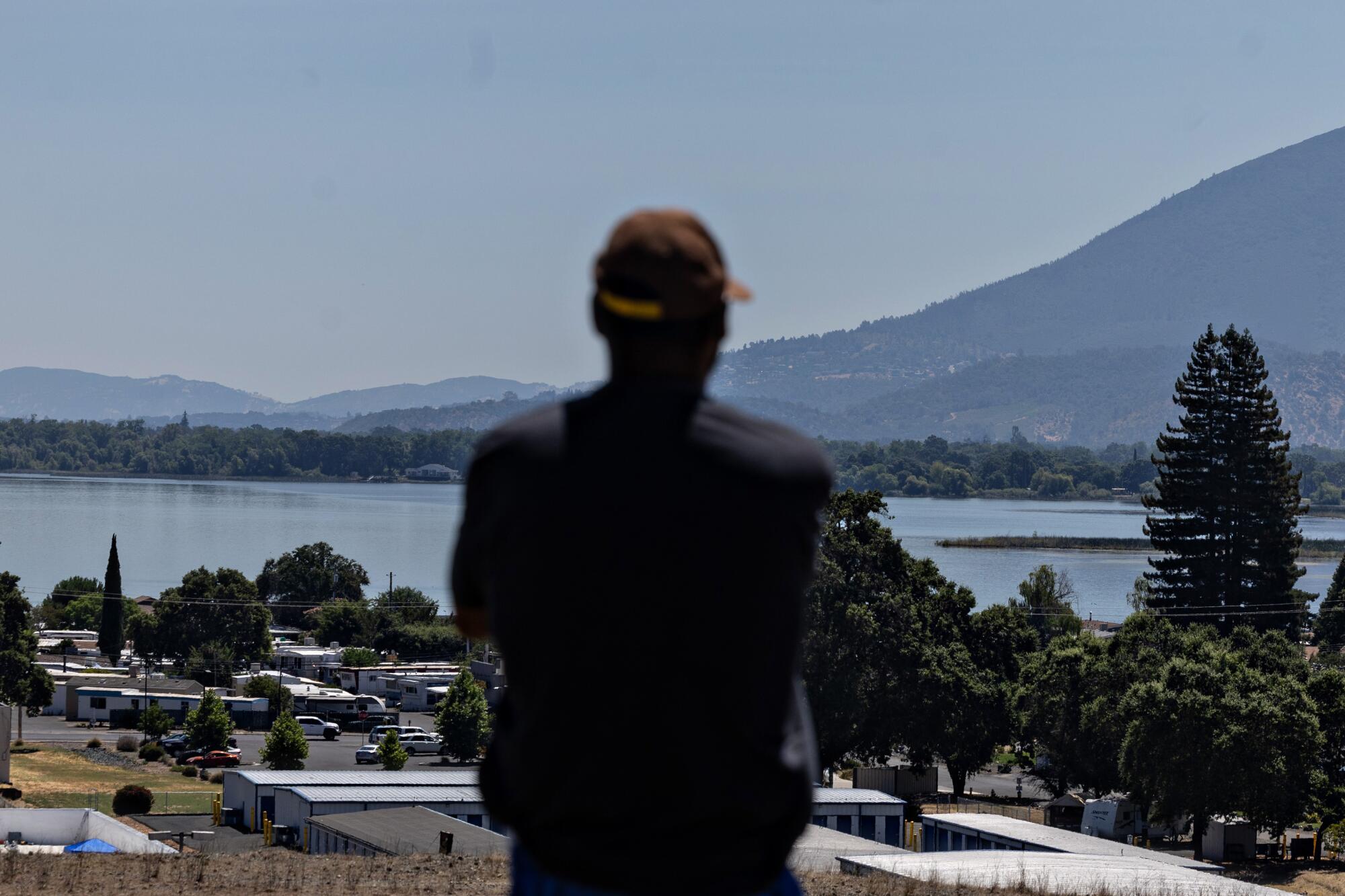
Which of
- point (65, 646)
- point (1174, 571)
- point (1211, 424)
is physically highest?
point (1211, 424)

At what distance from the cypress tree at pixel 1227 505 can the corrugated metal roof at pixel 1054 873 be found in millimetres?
40400

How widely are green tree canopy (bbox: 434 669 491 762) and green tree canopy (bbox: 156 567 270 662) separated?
2372cm

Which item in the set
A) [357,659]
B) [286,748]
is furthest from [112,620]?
[286,748]

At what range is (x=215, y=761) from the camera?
4212cm

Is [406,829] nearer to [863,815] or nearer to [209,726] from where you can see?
[863,815]

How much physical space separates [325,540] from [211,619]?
65.2 metres

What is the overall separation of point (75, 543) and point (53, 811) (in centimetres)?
11283

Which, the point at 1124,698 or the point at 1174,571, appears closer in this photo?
the point at 1124,698

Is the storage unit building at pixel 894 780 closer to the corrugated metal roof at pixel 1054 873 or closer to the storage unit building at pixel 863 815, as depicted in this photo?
the storage unit building at pixel 863 815

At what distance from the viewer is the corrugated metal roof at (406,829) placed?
16.4 meters

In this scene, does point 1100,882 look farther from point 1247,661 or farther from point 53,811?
point 1247,661

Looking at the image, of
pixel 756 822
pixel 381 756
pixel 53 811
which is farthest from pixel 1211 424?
pixel 756 822

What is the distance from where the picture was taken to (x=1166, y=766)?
1187 inches

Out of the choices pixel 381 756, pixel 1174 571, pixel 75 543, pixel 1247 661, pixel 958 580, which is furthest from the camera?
pixel 75 543
